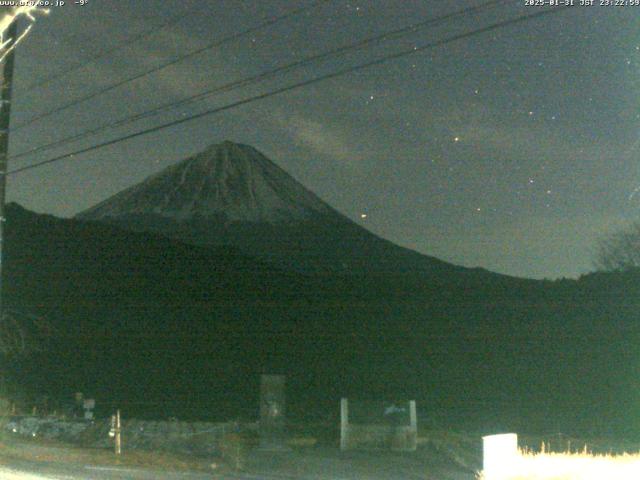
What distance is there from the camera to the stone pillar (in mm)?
20830

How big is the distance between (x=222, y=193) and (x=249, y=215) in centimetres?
1378

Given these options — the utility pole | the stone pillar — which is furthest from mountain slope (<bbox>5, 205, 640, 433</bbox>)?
the utility pole

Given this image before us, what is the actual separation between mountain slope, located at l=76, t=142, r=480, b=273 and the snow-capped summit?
0.53 feet

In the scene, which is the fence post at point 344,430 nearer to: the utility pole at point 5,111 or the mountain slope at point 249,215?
the utility pole at point 5,111

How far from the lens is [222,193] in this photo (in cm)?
14688

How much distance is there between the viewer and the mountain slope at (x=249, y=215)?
113 metres

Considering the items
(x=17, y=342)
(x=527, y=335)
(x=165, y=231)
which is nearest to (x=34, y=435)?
(x=17, y=342)

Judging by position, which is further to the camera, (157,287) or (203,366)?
(157,287)

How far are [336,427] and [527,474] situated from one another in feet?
47.9

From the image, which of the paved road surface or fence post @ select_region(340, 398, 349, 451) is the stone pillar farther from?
the paved road surface

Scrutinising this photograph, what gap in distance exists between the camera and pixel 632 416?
3666 cm

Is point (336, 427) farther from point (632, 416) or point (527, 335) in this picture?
point (527, 335)

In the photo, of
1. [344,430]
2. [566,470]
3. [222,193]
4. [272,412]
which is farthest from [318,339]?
[222,193]

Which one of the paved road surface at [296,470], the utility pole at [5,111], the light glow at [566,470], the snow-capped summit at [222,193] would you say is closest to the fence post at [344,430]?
the paved road surface at [296,470]
